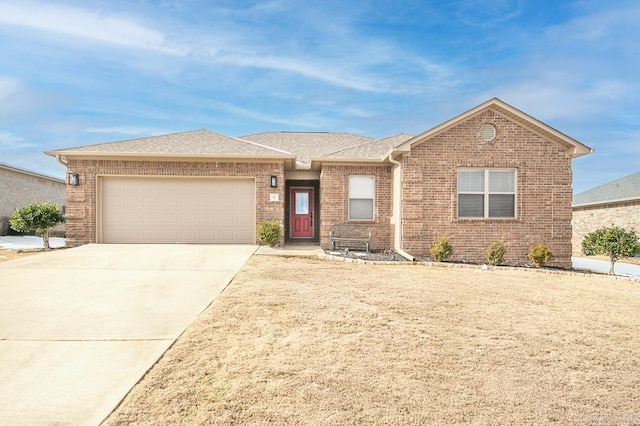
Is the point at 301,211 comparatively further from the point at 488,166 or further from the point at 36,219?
the point at 36,219

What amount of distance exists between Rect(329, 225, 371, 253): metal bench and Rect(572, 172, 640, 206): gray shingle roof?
11574 mm

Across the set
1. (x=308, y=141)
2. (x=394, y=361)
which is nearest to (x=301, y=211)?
(x=308, y=141)

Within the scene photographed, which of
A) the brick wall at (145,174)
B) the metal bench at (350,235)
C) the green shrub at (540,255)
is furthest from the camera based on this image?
the metal bench at (350,235)

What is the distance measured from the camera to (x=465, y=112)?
40.2 feet

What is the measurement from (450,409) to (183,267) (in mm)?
7714

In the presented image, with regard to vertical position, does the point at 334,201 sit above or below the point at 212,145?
below

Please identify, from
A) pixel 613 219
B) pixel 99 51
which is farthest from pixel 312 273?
pixel 613 219

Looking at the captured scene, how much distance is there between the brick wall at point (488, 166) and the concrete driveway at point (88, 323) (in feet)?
18.9

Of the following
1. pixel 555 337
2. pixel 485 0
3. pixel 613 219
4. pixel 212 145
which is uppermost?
pixel 485 0

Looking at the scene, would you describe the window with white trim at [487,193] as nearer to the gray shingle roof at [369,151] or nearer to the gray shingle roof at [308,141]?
the gray shingle roof at [369,151]

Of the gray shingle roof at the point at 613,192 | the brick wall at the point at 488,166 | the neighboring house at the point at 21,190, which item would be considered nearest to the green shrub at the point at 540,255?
the brick wall at the point at 488,166

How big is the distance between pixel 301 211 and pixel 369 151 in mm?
3889

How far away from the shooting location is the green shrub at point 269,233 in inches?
534

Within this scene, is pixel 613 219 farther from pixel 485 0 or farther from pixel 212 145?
pixel 212 145
